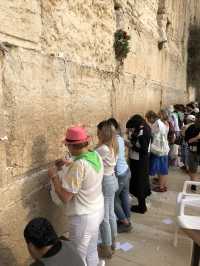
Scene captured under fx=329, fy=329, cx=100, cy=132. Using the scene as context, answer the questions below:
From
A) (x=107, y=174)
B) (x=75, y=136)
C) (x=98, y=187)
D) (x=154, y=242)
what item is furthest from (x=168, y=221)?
(x=75, y=136)

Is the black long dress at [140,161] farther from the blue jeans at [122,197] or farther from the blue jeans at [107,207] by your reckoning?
the blue jeans at [107,207]

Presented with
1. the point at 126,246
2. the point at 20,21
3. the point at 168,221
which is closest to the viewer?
the point at 20,21

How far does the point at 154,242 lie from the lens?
416 cm

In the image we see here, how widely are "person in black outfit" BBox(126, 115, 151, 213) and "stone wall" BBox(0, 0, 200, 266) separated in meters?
0.51

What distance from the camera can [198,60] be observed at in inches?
564

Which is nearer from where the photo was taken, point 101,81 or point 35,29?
point 35,29

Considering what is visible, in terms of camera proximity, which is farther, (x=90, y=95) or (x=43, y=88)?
(x=90, y=95)


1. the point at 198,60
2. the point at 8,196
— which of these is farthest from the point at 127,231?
the point at 198,60

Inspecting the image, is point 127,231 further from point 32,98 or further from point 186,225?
point 32,98

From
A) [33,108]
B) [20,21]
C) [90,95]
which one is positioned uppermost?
[20,21]

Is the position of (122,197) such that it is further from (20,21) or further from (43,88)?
(20,21)

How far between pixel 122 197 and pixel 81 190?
5.77 ft

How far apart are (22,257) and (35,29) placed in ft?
6.73

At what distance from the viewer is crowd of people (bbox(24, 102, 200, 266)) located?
1.99 metres
